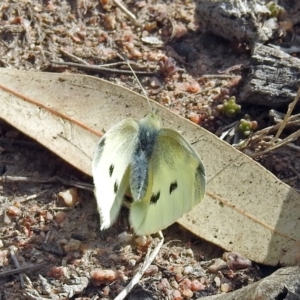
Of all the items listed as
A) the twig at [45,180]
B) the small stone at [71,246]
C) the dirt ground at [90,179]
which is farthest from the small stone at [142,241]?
the twig at [45,180]

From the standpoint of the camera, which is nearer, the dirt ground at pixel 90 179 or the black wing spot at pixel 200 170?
the black wing spot at pixel 200 170

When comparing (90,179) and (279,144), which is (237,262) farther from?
(90,179)

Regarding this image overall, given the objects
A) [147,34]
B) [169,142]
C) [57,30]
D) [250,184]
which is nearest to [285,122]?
[250,184]

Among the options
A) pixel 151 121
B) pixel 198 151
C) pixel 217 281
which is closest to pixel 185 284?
pixel 217 281

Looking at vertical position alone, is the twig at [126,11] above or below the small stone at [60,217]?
above

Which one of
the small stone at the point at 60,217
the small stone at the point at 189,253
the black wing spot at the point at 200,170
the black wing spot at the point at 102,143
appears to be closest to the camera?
the black wing spot at the point at 200,170

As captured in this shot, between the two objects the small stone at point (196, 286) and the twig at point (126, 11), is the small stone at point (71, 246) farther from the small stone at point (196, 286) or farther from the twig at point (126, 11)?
the twig at point (126, 11)

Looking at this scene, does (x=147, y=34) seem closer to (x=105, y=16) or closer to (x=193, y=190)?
(x=105, y=16)
